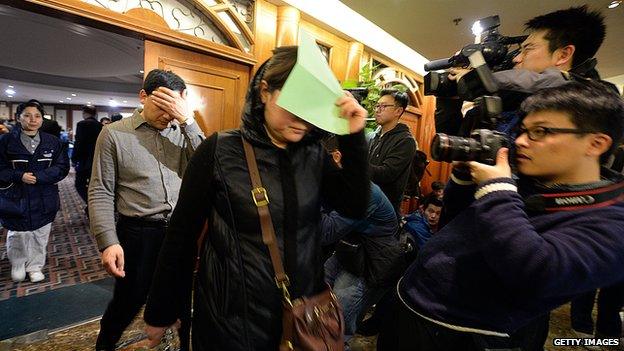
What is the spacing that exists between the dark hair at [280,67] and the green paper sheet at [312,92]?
95 millimetres

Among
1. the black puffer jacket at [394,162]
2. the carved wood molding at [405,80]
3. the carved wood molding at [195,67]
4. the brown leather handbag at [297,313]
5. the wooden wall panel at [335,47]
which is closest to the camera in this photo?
the brown leather handbag at [297,313]

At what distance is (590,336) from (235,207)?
3206 mm

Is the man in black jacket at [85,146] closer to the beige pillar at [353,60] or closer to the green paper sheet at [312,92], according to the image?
the beige pillar at [353,60]

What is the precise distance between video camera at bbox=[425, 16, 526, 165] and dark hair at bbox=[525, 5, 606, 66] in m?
0.13

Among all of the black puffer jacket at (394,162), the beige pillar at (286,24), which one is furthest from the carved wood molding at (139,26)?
the black puffer jacket at (394,162)

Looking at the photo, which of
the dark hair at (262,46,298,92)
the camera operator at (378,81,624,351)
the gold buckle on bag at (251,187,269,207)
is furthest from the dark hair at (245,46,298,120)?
the camera operator at (378,81,624,351)

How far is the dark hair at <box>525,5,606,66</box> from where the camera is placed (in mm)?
1139

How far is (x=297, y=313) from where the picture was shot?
2.64ft

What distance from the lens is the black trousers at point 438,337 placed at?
836 mm

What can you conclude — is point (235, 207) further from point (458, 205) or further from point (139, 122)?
point (139, 122)

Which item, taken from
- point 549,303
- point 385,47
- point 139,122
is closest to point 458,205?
point 549,303

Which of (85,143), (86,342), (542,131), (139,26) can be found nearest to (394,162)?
(542,131)

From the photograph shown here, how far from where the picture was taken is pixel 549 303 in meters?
0.77

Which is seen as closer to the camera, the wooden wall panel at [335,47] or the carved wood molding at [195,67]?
the carved wood molding at [195,67]
